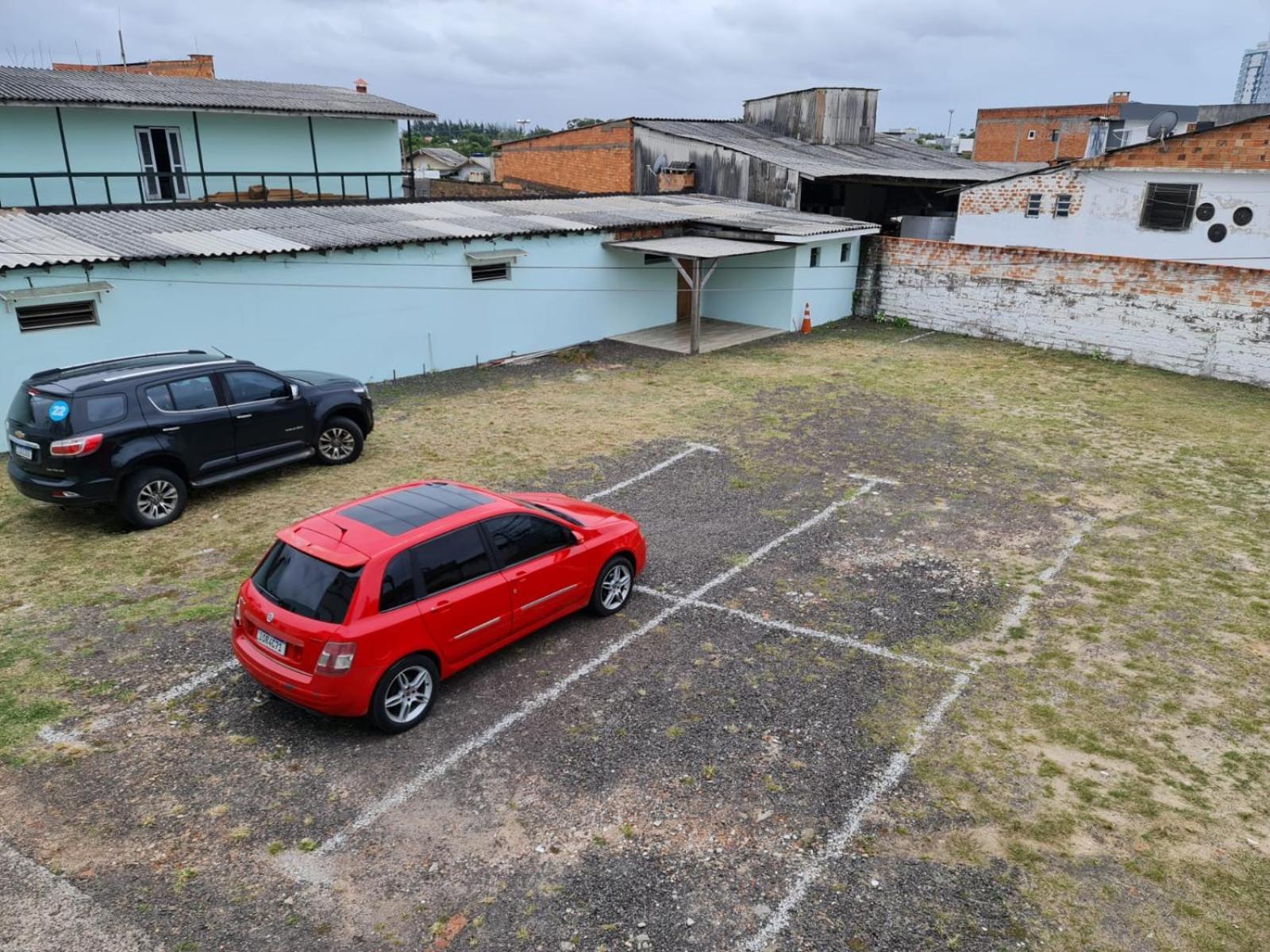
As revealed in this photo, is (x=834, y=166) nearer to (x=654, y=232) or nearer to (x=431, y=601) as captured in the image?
(x=654, y=232)

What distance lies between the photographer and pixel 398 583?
19.5 ft

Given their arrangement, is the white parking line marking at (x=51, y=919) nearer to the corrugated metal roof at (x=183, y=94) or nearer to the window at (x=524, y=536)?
the window at (x=524, y=536)

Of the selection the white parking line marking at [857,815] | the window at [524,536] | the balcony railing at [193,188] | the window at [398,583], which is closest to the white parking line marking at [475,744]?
the window at [524,536]

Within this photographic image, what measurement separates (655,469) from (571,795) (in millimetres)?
6566

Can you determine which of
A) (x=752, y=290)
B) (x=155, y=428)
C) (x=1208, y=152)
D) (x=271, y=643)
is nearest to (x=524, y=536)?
(x=271, y=643)

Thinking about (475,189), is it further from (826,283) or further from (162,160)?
(826,283)

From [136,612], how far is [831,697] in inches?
251

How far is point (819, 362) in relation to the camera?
18109 millimetres

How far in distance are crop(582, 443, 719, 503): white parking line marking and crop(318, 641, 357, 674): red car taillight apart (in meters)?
4.97

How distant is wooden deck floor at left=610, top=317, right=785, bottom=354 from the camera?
19547mm

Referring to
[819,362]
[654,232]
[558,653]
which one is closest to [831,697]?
[558,653]

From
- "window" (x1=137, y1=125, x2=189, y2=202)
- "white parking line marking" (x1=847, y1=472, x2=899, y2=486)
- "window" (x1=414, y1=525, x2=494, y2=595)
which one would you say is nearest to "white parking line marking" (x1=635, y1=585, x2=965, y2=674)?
"window" (x1=414, y1=525, x2=494, y2=595)

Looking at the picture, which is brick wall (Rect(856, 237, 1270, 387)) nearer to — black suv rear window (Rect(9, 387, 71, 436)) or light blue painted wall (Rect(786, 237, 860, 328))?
light blue painted wall (Rect(786, 237, 860, 328))

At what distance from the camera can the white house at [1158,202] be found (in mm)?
18422
